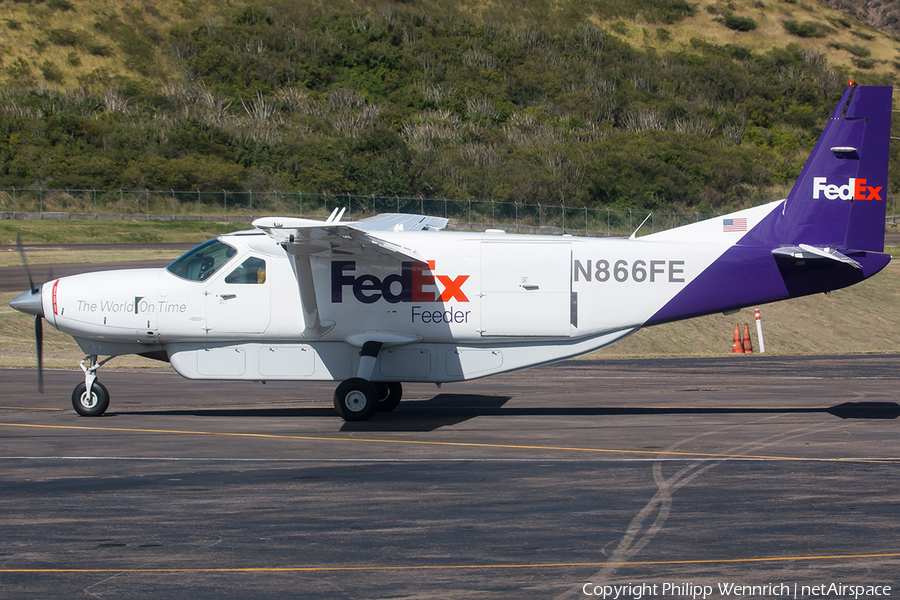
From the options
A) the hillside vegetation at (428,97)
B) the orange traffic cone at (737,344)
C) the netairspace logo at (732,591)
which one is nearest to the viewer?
the netairspace logo at (732,591)

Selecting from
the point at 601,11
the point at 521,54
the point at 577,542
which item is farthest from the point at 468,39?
the point at 577,542

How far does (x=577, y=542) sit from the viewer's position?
26.0ft

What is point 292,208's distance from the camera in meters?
54.9

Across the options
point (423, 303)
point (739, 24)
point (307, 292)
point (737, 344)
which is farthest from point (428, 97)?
point (307, 292)

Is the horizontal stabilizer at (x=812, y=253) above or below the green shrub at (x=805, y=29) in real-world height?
below

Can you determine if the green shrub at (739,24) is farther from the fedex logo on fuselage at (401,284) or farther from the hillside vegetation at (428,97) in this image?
the fedex logo on fuselage at (401,284)

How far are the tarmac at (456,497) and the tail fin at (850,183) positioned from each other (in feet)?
9.79

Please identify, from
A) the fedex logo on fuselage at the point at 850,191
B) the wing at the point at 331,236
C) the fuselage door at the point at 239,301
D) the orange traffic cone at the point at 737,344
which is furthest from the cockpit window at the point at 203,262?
the orange traffic cone at the point at 737,344

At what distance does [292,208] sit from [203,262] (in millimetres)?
40283

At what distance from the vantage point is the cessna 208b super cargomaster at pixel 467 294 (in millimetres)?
14992

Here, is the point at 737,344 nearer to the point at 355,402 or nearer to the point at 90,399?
the point at 355,402

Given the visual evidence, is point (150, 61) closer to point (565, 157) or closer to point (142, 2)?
point (142, 2)

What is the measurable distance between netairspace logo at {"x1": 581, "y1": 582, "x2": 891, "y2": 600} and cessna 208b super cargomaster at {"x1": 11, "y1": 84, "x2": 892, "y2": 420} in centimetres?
842

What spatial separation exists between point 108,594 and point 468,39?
9498cm
